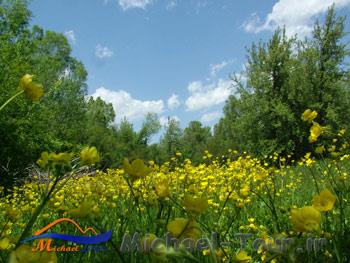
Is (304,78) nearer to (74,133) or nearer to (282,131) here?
(282,131)

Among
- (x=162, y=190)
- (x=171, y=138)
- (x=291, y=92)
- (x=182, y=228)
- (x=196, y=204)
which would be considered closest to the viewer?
(x=182, y=228)

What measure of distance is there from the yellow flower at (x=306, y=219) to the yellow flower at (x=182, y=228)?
20 cm

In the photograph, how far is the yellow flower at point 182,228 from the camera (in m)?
0.76

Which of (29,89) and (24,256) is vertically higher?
(29,89)

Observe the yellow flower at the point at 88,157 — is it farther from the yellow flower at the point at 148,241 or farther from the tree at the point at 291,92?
the tree at the point at 291,92

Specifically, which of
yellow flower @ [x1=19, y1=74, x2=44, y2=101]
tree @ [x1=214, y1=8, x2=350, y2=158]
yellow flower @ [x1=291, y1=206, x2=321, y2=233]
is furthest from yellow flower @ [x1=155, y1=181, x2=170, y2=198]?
tree @ [x1=214, y1=8, x2=350, y2=158]

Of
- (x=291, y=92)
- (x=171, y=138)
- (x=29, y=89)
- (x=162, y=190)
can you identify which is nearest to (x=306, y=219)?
(x=162, y=190)

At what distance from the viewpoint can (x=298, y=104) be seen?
18562mm

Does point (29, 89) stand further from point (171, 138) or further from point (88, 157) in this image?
point (171, 138)

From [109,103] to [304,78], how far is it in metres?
31.6

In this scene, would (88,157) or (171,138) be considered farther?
(171,138)

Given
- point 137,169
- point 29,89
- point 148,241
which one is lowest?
point 148,241

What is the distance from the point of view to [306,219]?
2.50 ft

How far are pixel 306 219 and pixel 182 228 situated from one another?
0.25m
